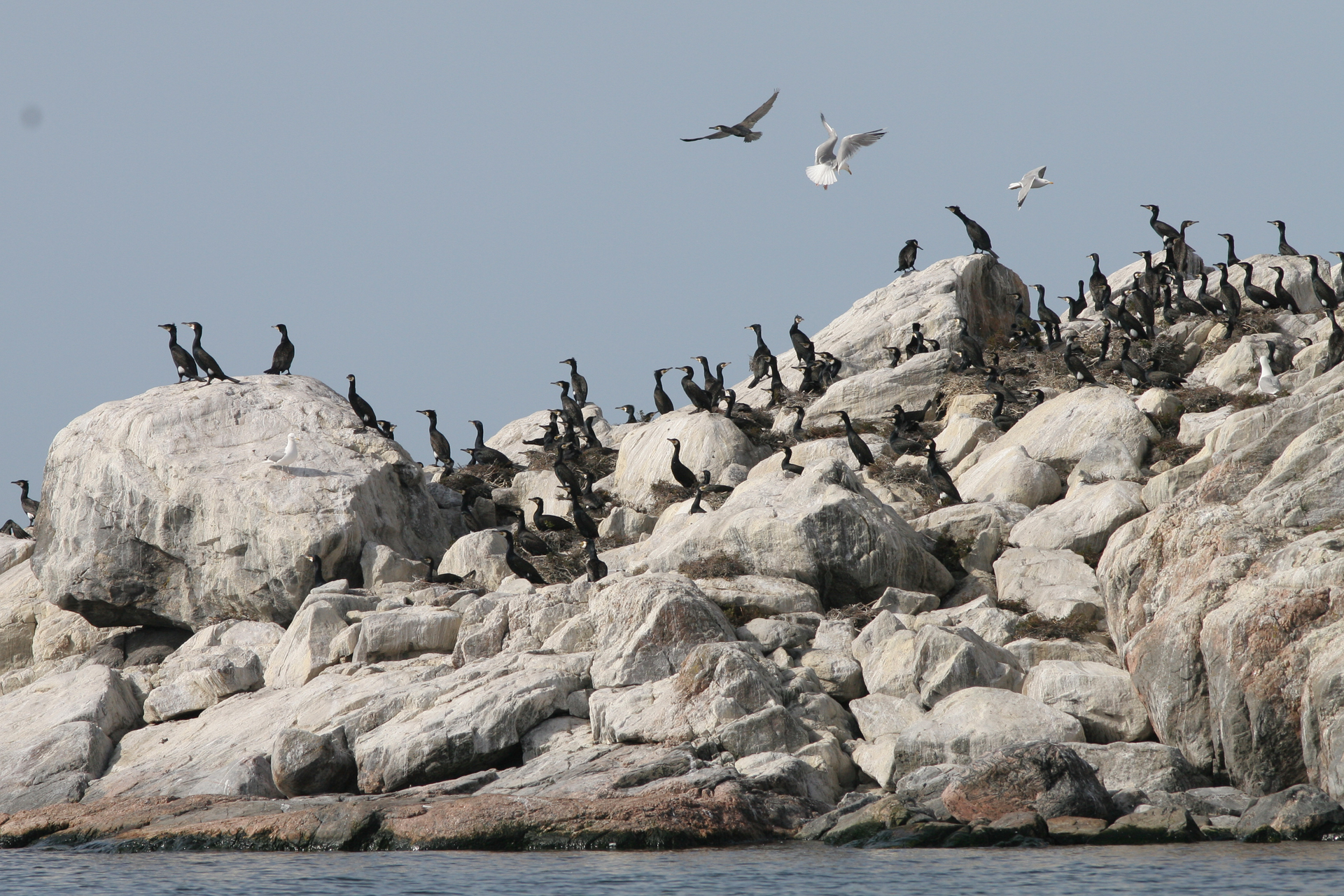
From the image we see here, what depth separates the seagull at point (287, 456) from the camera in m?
26.8

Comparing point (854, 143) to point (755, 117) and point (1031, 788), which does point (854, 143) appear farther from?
point (1031, 788)

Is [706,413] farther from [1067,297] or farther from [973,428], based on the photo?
[1067,297]

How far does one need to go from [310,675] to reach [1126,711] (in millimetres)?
11926

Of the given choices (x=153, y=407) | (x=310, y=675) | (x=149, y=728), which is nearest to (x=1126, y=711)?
(x=310, y=675)

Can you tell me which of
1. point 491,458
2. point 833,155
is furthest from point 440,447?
point 833,155

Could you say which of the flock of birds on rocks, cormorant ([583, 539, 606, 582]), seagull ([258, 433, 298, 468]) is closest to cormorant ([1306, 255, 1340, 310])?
the flock of birds on rocks

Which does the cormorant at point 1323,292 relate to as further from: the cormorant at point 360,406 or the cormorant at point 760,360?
the cormorant at point 360,406

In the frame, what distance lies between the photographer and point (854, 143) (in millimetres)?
24969

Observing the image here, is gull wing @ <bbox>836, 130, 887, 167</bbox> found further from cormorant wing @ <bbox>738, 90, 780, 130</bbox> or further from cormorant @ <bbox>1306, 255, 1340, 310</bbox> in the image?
cormorant @ <bbox>1306, 255, 1340, 310</bbox>

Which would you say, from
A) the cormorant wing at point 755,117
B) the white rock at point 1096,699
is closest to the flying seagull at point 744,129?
the cormorant wing at point 755,117

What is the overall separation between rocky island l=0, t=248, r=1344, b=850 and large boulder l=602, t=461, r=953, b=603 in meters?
0.06

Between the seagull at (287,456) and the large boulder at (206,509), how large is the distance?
167mm

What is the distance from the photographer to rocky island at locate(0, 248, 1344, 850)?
619 inches

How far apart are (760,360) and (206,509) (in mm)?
15438
